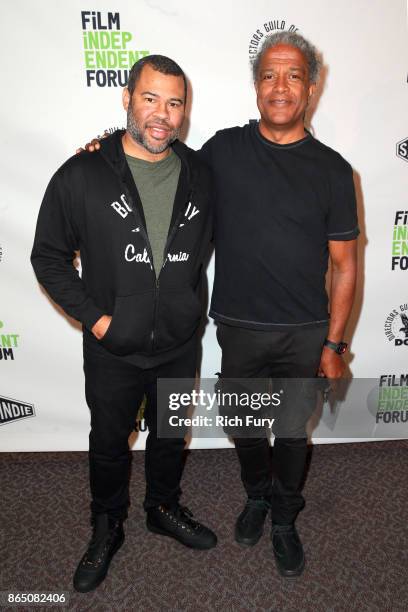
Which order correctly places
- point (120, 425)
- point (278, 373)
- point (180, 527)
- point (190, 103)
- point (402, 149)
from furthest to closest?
1. point (402, 149)
2. point (190, 103)
3. point (180, 527)
4. point (278, 373)
5. point (120, 425)

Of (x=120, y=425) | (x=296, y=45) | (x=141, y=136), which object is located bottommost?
(x=120, y=425)

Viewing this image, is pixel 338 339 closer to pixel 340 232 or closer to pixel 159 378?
pixel 340 232

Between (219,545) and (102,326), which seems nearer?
(102,326)

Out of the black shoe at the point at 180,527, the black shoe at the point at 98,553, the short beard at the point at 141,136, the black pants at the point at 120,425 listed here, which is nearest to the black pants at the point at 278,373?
the black pants at the point at 120,425

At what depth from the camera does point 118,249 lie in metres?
1.80

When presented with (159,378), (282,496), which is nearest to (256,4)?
(159,378)

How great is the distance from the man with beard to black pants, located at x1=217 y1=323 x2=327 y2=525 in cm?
20

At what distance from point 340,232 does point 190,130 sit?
41.1 inches

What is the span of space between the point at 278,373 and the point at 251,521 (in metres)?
0.77

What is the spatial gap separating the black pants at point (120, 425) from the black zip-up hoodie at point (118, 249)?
0.11 meters

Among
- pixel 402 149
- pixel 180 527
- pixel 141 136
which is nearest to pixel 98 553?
pixel 180 527

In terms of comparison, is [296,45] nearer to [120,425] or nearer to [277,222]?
[277,222]

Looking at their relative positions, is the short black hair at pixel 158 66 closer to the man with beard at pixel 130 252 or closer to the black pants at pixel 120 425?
the man with beard at pixel 130 252

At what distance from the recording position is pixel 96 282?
1.88 metres
